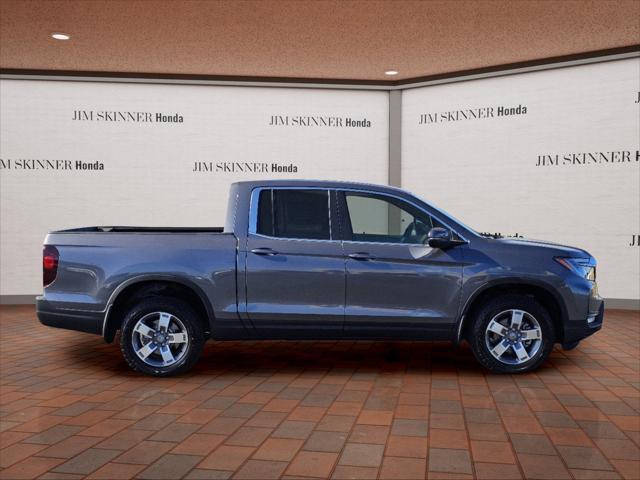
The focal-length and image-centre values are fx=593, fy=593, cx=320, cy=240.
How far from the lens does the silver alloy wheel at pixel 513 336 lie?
552cm

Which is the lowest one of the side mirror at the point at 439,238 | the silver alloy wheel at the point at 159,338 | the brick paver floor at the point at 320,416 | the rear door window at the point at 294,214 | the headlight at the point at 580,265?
the brick paver floor at the point at 320,416

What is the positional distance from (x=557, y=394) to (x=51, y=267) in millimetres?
4651

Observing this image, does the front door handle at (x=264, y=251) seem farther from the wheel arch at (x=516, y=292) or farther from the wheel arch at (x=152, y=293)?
the wheel arch at (x=516, y=292)

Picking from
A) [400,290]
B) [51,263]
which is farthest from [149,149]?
[400,290]

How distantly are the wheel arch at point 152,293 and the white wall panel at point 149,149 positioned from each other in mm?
5270

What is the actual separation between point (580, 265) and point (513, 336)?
940 millimetres

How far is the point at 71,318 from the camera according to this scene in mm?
5512

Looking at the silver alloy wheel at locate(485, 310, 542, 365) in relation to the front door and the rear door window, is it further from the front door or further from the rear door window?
the rear door window

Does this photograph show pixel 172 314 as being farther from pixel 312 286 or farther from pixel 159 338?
pixel 312 286

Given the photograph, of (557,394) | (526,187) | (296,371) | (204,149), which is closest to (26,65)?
(204,149)

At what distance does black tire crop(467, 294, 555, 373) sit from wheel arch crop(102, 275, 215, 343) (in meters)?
2.48

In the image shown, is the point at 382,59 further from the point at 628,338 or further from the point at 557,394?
the point at 557,394

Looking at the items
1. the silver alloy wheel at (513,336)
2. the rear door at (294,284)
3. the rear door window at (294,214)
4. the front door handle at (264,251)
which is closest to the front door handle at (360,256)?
the rear door at (294,284)

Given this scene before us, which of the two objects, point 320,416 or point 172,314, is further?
point 172,314
